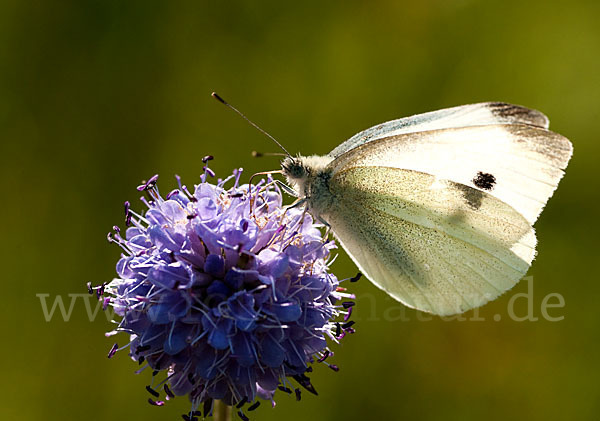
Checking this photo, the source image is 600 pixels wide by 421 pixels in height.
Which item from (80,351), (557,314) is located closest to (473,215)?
(557,314)

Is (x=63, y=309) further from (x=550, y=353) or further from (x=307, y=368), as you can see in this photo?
(x=550, y=353)

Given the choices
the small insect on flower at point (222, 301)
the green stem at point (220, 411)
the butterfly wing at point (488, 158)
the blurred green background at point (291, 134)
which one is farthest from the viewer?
the blurred green background at point (291, 134)

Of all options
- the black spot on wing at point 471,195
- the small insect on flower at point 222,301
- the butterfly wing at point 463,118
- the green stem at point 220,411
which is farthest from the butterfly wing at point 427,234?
the green stem at point 220,411

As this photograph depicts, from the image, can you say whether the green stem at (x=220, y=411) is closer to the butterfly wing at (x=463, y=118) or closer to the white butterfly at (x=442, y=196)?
the white butterfly at (x=442, y=196)

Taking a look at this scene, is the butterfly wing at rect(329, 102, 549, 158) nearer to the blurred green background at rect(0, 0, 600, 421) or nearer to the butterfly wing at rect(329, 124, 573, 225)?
the butterfly wing at rect(329, 124, 573, 225)

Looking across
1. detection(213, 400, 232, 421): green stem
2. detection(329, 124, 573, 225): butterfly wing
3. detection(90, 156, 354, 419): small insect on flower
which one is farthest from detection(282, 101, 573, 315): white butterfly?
detection(213, 400, 232, 421): green stem

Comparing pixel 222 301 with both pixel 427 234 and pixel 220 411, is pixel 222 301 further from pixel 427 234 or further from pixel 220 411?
pixel 427 234
